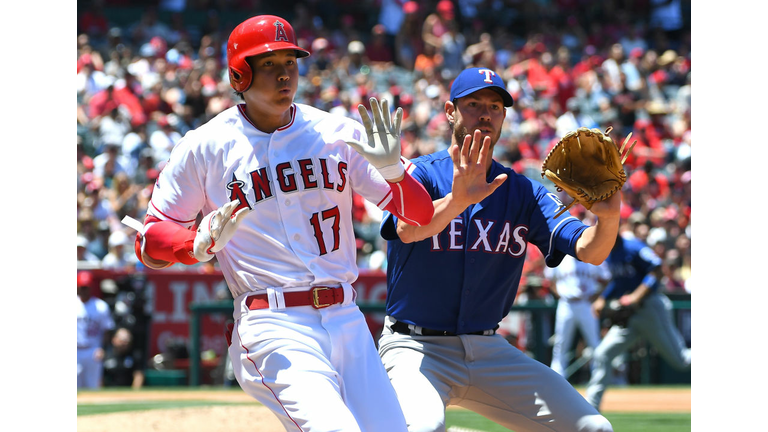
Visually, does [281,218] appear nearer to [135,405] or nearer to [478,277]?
[478,277]

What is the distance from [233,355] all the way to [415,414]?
692 millimetres

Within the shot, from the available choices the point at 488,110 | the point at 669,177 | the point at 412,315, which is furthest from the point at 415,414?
the point at 669,177

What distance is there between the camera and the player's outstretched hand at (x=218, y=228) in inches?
121

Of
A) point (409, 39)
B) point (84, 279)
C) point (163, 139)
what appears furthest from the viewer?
point (409, 39)

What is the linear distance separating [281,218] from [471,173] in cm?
79

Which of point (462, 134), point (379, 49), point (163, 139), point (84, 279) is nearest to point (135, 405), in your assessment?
point (84, 279)

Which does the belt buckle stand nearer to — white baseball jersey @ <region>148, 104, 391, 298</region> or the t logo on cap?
white baseball jersey @ <region>148, 104, 391, 298</region>

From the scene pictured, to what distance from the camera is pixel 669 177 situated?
49.1ft

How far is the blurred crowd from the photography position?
485 inches

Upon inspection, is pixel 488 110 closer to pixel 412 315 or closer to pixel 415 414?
pixel 412 315

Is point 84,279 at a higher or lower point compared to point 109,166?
lower

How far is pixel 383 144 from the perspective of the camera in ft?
11.0

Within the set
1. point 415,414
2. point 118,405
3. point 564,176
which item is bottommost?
point 118,405

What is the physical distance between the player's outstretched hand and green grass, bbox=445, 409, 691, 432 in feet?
14.0
